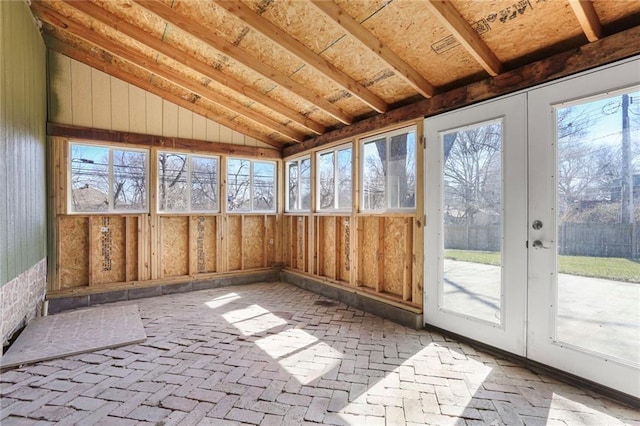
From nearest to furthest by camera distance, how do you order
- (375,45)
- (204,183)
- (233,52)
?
(375,45), (233,52), (204,183)

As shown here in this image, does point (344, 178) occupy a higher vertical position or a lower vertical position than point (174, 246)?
higher

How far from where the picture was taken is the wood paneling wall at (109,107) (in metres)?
4.53

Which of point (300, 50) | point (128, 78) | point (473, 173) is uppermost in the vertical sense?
point (128, 78)

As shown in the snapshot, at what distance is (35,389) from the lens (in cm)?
235

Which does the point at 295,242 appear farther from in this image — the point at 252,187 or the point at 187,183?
A: the point at 187,183

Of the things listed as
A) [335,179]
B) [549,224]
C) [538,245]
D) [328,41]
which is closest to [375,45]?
[328,41]

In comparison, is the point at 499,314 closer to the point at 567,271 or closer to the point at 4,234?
the point at 567,271

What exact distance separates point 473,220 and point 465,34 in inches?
67.6

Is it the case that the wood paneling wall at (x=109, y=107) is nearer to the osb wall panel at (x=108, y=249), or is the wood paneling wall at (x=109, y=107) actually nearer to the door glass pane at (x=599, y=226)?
the osb wall panel at (x=108, y=249)

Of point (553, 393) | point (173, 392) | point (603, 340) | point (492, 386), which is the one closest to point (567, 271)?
point (603, 340)

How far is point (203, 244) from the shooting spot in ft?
18.7

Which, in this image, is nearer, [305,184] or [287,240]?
[305,184]

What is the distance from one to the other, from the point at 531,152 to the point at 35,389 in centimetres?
447

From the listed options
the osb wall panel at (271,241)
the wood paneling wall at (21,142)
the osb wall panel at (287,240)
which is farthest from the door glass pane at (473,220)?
the wood paneling wall at (21,142)
